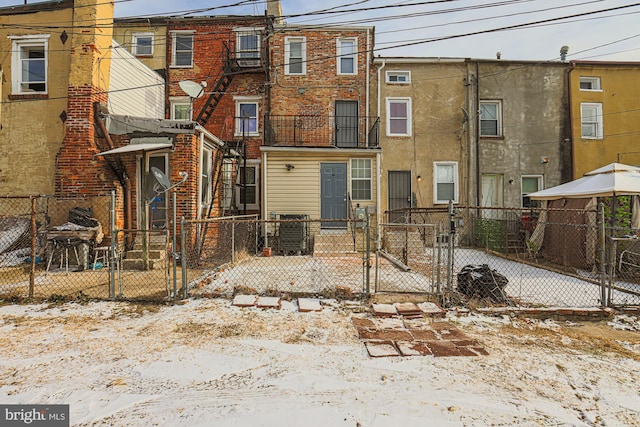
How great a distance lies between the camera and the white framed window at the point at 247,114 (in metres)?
14.5

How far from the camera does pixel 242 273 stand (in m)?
7.41

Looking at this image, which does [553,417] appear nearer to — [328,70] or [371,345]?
[371,345]

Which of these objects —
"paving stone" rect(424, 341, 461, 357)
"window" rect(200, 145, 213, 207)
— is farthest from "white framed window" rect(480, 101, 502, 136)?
"paving stone" rect(424, 341, 461, 357)

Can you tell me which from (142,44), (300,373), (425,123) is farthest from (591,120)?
(142,44)

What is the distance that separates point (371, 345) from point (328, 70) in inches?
506

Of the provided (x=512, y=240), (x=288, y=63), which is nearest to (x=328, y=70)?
(x=288, y=63)

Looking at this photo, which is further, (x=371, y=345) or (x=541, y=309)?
(x=541, y=309)

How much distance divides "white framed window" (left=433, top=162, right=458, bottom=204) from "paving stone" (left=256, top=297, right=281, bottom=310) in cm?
1095

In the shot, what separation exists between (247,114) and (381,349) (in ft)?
42.9

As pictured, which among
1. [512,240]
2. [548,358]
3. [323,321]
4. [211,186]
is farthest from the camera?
[512,240]

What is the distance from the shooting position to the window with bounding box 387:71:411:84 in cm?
1433

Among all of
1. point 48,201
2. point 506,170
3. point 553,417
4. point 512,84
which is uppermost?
point 512,84

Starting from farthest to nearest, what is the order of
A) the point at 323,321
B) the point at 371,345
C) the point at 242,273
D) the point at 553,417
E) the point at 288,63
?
the point at 288,63 → the point at 242,273 → the point at 323,321 → the point at 371,345 → the point at 553,417

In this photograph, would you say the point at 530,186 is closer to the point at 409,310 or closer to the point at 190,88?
the point at 409,310
